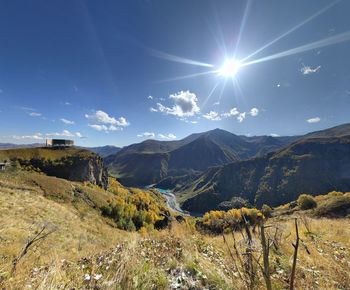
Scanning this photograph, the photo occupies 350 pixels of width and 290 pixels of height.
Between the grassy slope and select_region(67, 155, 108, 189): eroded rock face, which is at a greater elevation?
the grassy slope

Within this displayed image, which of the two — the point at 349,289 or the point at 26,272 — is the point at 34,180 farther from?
the point at 349,289

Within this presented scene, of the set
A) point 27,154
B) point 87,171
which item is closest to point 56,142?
point 27,154

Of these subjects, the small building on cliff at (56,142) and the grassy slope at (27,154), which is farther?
the small building on cliff at (56,142)

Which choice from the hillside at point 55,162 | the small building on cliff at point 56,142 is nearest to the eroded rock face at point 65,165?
the hillside at point 55,162

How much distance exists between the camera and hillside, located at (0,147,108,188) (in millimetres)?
65812

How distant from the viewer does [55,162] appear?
240 feet

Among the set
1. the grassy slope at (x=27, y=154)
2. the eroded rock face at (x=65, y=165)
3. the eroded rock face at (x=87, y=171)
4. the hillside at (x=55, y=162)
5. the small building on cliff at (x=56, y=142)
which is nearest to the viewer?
the grassy slope at (x=27, y=154)

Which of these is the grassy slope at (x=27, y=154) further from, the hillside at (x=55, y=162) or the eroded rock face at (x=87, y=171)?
the eroded rock face at (x=87, y=171)

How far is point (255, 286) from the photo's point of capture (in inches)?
116

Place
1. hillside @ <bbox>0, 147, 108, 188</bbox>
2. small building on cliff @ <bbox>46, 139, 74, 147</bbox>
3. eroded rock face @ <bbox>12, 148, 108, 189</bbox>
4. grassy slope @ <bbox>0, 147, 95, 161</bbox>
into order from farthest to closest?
small building on cliff @ <bbox>46, 139, 74, 147</bbox> < eroded rock face @ <bbox>12, 148, 108, 189</bbox> < hillside @ <bbox>0, 147, 108, 188</bbox> < grassy slope @ <bbox>0, 147, 95, 161</bbox>

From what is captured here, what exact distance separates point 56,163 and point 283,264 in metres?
83.0

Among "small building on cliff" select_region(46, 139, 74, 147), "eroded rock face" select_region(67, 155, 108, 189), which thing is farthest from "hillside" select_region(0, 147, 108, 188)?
"small building on cliff" select_region(46, 139, 74, 147)

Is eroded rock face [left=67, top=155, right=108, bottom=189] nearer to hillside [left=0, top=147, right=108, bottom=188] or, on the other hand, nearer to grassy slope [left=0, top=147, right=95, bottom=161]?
hillside [left=0, top=147, right=108, bottom=188]

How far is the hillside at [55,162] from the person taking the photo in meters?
65.8
